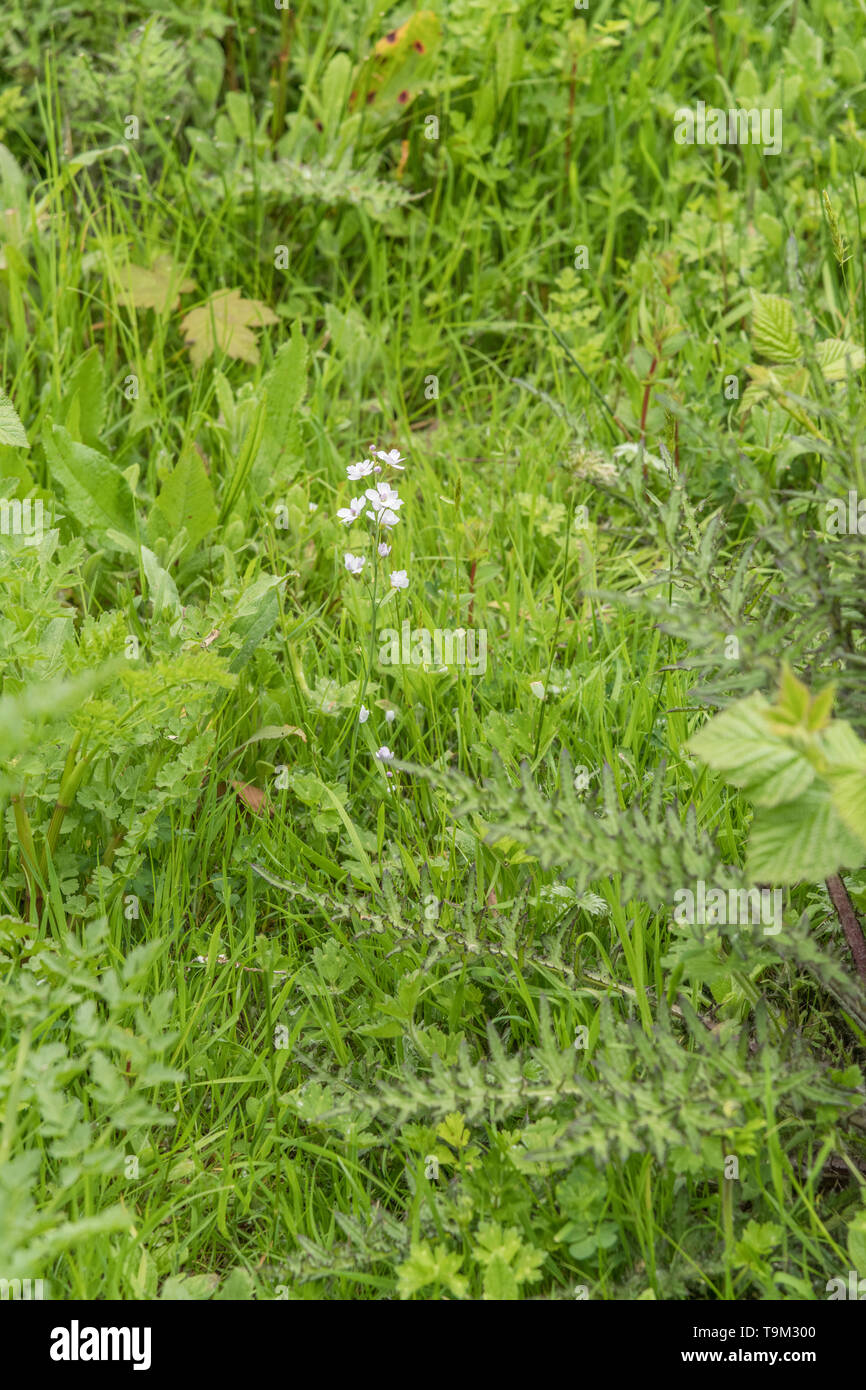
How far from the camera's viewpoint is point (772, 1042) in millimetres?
1964

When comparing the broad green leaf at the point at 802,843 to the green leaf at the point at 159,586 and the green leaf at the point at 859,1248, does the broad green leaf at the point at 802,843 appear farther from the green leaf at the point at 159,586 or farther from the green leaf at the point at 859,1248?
the green leaf at the point at 159,586

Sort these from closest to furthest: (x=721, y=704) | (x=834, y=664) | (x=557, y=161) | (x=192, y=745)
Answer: (x=721, y=704)
(x=834, y=664)
(x=192, y=745)
(x=557, y=161)

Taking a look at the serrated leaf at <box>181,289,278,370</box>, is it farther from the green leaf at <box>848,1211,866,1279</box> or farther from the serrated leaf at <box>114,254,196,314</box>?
the green leaf at <box>848,1211,866,1279</box>

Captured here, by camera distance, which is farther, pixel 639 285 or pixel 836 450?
pixel 639 285

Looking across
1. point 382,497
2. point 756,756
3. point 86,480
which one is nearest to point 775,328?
point 756,756

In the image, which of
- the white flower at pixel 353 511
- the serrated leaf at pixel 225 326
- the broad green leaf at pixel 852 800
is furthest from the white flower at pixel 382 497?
the broad green leaf at pixel 852 800

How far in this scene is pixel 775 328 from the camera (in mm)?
1933

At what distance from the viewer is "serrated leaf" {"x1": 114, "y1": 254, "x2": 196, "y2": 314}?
11.1 feet

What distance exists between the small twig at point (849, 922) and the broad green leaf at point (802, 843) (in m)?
0.34

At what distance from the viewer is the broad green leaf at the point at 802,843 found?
4.95 ft

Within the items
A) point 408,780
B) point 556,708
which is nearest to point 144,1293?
point 408,780

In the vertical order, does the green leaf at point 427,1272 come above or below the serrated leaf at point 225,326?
below

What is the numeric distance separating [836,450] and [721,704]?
391 millimetres
